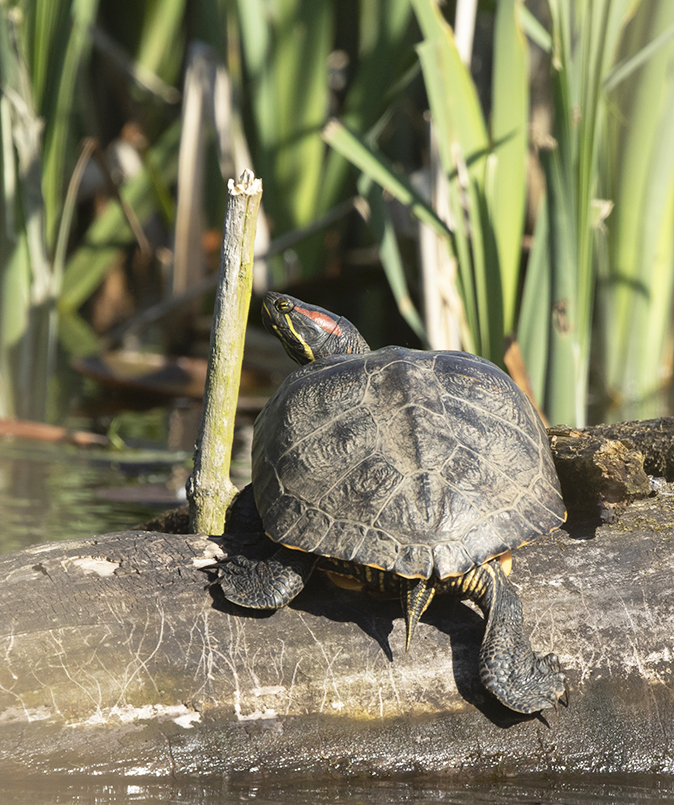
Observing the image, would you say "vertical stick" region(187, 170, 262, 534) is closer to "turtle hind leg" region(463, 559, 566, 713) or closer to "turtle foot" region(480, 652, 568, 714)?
"turtle hind leg" region(463, 559, 566, 713)

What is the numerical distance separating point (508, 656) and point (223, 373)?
92 centimetres

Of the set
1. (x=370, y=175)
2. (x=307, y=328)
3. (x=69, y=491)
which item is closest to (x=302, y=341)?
(x=307, y=328)

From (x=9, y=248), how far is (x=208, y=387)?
2.23 metres

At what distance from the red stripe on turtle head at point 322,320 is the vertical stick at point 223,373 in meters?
0.21

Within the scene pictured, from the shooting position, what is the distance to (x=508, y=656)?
5.43 ft

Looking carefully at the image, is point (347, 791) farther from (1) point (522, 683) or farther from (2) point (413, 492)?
(2) point (413, 492)

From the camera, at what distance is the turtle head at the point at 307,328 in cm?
226

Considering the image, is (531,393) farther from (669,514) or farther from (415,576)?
(415,576)

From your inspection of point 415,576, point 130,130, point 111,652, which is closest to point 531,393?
point 415,576

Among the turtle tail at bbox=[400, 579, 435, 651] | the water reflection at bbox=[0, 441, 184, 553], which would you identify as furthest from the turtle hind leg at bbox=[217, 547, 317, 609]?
the water reflection at bbox=[0, 441, 184, 553]

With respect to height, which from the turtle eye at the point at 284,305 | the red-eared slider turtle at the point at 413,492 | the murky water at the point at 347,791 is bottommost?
the murky water at the point at 347,791

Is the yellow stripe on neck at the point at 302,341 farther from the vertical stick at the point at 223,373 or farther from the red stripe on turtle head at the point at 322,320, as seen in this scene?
the vertical stick at the point at 223,373

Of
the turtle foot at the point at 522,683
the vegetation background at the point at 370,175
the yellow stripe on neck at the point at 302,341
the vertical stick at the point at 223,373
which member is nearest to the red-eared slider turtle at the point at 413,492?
the turtle foot at the point at 522,683

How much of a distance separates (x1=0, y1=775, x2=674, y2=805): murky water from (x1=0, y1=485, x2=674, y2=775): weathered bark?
28 mm
